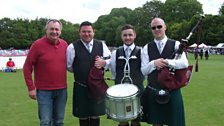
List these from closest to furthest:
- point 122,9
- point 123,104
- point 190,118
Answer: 1. point 123,104
2. point 190,118
3. point 122,9

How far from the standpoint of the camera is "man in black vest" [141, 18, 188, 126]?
4852 millimetres

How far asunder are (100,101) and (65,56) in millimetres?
922

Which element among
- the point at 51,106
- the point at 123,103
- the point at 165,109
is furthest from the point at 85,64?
the point at 165,109

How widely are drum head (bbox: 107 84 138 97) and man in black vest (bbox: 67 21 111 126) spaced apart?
2.02 feet

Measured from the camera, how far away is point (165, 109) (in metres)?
4.94

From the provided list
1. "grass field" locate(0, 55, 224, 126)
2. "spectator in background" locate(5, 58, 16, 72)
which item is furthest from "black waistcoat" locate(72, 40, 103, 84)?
"spectator in background" locate(5, 58, 16, 72)

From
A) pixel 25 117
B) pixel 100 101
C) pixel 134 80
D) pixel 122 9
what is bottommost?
pixel 25 117

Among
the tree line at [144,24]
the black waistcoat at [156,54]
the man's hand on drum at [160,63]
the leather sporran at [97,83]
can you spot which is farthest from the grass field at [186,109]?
the tree line at [144,24]

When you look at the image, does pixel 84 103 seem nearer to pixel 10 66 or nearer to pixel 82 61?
pixel 82 61

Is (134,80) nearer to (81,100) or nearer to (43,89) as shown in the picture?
(81,100)

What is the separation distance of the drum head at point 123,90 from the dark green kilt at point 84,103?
0.70 metres

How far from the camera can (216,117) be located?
7703mm

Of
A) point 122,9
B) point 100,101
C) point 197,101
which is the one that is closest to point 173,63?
point 100,101

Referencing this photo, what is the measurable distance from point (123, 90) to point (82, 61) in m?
1.00
